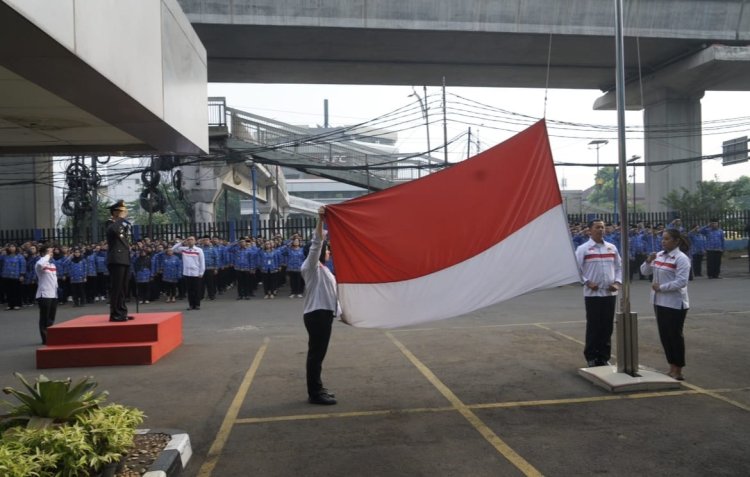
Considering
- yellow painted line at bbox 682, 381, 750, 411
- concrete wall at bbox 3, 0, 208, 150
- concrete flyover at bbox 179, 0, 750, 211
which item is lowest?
yellow painted line at bbox 682, 381, 750, 411

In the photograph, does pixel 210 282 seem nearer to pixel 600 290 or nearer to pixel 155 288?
pixel 155 288

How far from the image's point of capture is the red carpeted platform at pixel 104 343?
814 centimetres

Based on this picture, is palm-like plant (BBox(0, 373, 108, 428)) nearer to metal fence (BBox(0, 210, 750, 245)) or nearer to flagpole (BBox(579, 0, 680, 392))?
flagpole (BBox(579, 0, 680, 392))

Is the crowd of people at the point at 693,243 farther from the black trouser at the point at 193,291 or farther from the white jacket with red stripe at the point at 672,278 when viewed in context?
the white jacket with red stripe at the point at 672,278

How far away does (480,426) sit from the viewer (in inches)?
204

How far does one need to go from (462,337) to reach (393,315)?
12.9ft

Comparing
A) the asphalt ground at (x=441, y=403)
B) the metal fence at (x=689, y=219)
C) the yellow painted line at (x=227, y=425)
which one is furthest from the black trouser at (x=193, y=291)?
the metal fence at (x=689, y=219)

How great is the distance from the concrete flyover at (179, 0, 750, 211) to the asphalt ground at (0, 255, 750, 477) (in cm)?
1438

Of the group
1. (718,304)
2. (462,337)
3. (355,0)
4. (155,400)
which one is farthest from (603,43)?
(155,400)

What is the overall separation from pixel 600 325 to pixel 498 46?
1885 cm

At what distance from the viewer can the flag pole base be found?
6074 mm

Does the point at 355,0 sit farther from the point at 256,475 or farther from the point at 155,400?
the point at 256,475

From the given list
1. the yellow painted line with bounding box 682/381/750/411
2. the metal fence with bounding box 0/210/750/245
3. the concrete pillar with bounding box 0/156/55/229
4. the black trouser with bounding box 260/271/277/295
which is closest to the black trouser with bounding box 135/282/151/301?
the metal fence with bounding box 0/210/750/245

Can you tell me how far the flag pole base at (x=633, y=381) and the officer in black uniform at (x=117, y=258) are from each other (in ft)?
22.5
